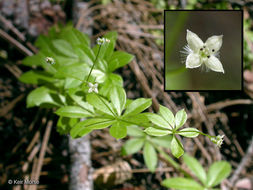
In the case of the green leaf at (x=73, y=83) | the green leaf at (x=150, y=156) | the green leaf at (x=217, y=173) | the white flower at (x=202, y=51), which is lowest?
the green leaf at (x=217, y=173)

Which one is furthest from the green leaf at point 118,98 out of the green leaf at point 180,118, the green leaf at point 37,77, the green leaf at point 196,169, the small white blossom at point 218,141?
the green leaf at point 196,169

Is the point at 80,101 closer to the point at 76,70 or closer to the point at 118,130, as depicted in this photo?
the point at 76,70

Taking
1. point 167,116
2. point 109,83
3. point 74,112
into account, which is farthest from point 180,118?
point 74,112

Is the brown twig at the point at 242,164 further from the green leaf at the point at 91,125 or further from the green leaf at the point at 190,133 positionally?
the green leaf at the point at 91,125

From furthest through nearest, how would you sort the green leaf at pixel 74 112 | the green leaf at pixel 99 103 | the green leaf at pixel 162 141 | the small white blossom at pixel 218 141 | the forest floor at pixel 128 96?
1. the forest floor at pixel 128 96
2. the green leaf at pixel 162 141
3. the green leaf at pixel 74 112
4. the green leaf at pixel 99 103
5. the small white blossom at pixel 218 141

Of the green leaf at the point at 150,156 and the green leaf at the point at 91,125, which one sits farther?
the green leaf at the point at 150,156

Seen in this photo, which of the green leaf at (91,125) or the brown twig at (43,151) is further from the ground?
the green leaf at (91,125)

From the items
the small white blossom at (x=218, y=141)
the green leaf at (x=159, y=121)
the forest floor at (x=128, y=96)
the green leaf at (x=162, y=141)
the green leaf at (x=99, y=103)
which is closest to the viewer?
the small white blossom at (x=218, y=141)
